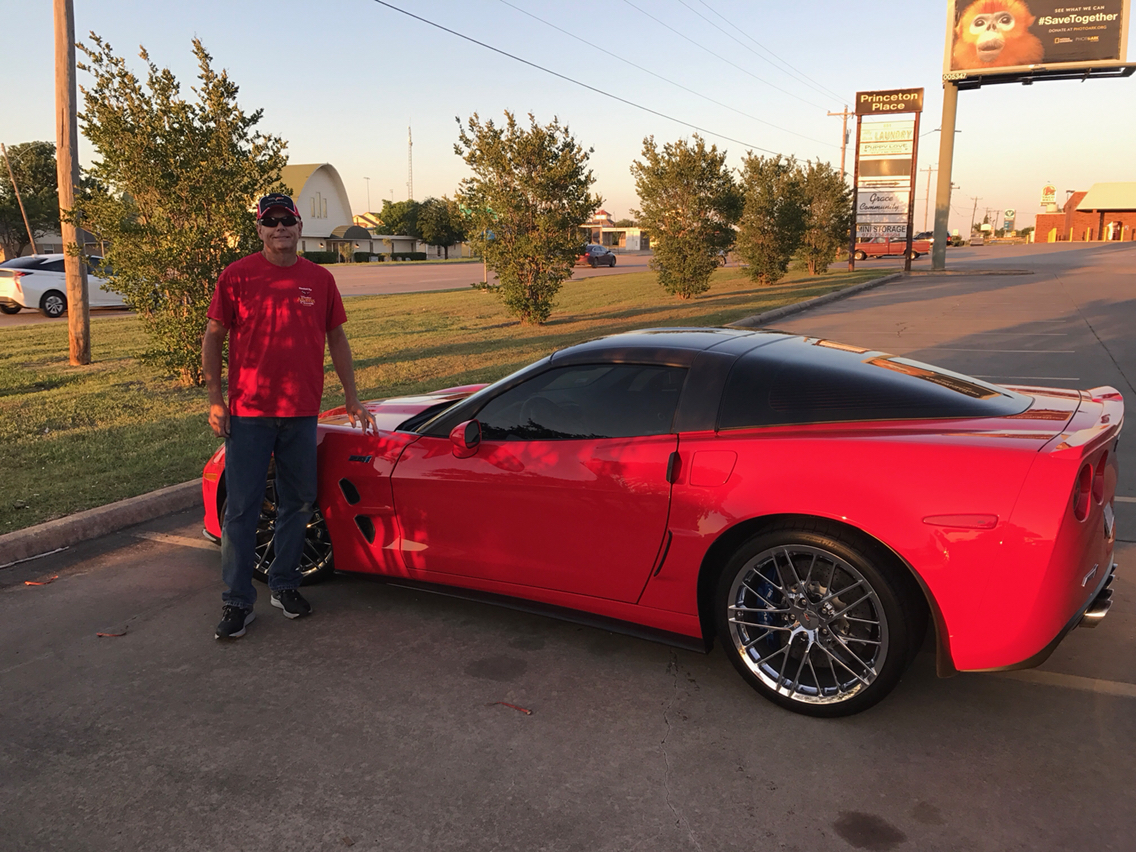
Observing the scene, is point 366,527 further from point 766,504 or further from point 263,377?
point 766,504

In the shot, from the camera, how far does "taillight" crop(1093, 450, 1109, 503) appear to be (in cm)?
306

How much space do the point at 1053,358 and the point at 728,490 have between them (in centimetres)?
1119

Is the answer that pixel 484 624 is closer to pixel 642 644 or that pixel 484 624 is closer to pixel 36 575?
pixel 642 644

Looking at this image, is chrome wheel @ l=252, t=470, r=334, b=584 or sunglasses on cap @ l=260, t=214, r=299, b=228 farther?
chrome wheel @ l=252, t=470, r=334, b=584

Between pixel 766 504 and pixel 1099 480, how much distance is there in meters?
1.17

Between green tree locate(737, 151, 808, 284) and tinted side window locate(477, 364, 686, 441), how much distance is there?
86.0 ft

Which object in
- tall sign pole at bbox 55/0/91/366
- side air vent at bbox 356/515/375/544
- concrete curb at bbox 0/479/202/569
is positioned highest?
tall sign pole at bbox 55/0/91/366

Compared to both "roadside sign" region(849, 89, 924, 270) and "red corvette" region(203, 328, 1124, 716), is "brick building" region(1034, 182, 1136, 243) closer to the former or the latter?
"roadside sign" region(849, 89, 924, 270)

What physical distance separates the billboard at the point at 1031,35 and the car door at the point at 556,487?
3570 cm

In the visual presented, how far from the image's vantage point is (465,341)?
15.1m

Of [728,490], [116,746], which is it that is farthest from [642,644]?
[116,746]

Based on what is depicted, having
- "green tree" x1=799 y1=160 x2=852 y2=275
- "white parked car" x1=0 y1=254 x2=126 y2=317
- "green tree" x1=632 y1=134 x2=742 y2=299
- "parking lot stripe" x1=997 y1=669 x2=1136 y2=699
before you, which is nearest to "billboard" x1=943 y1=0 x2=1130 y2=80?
"green tree" x1=799 y1=160 x2=852 y2=275

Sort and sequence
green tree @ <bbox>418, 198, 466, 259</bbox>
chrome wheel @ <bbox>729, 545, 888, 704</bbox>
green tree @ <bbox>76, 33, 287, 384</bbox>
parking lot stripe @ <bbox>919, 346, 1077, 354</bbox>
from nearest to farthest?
chrome wheel @ <bbox>729, 545, 888, 704</bbox>, green tree @ <bbox>76, 33, 287, 384</bbox>, parking lot stripe @ <bbox>919, 346, 1077, 354</bbox>, green tree @ <bbox>418, 198, 466, 259</bbox>

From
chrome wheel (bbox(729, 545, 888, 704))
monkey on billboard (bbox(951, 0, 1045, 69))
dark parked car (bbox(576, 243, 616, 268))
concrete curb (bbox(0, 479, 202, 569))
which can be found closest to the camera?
chrome wheel (bbox(729, 545, 888, 704))
